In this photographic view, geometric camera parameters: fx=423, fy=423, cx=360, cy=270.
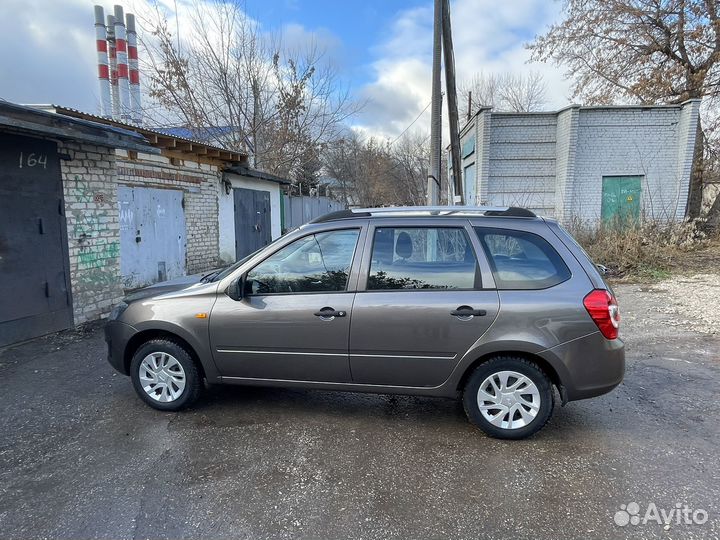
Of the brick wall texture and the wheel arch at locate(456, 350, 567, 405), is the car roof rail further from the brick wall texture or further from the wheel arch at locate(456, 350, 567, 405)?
the brick wall texture

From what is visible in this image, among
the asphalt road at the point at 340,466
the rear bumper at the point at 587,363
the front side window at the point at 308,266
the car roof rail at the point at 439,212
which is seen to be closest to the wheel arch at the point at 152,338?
the asphalt road at the point at 340,466

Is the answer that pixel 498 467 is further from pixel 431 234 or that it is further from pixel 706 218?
pixel 706 218

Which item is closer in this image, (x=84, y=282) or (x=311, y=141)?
(x=84, y=282)

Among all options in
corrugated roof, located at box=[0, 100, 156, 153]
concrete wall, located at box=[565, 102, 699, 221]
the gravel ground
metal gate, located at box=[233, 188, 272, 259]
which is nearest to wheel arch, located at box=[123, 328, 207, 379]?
corrugated roof, located at box=[0, 100, 156, 153]

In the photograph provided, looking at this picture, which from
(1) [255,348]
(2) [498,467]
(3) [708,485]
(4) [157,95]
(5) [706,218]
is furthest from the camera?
(4) [157,95]

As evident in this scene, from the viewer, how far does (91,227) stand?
6.74m

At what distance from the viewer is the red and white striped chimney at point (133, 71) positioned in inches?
666

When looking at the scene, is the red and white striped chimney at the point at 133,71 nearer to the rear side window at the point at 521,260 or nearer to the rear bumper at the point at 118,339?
the rear bumper at the point at 118,339

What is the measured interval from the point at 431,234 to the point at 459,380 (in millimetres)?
1147

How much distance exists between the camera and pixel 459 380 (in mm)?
3203

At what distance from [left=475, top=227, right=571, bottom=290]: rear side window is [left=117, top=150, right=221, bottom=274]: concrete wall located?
25.8ft

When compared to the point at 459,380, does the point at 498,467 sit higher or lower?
lower

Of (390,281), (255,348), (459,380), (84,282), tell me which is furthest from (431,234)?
(84,282)
